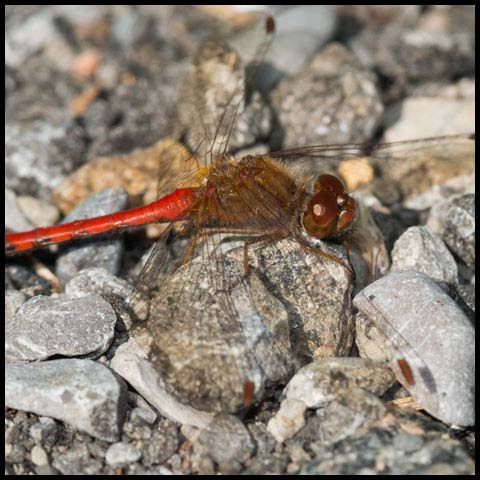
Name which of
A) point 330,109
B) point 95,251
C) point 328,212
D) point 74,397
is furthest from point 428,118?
point 74,397

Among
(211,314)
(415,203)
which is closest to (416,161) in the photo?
(415,203)

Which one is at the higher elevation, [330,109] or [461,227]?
[330,109]

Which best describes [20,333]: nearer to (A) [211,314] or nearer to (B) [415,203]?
(A) [211,314]

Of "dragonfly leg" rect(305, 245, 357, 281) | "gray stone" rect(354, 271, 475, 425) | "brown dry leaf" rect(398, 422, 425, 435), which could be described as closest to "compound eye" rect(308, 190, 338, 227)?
"dragonfly leg" rect(305, 245, 357, 281)

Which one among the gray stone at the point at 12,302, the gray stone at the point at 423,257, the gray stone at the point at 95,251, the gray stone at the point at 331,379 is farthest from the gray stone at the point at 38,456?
the gray stone at the point at 423,257

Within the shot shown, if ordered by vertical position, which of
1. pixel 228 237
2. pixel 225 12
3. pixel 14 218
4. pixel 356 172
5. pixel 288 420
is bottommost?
pixel 288 420

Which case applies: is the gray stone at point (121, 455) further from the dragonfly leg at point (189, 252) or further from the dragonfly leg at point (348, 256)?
the dragonfly leg at point (348, 256)

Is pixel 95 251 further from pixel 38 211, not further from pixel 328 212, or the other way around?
pixel 328 212
